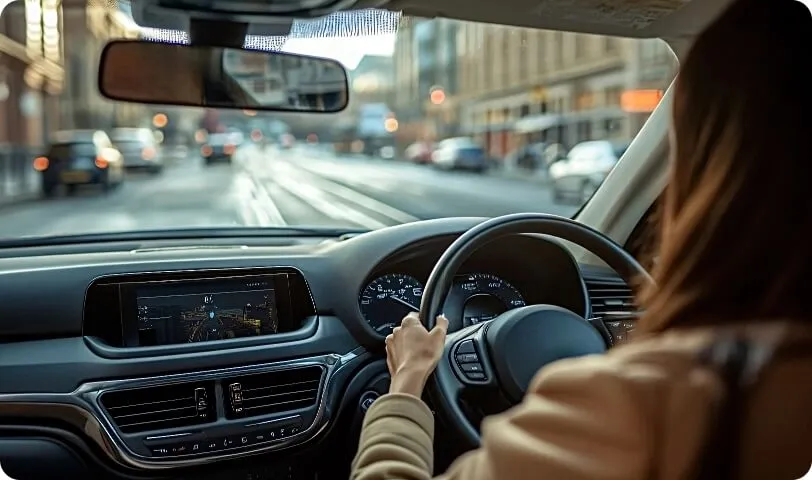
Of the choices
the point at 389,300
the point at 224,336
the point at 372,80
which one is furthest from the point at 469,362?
the point at 372,80

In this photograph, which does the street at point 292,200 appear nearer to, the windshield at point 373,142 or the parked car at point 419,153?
the windshield at point 373,142

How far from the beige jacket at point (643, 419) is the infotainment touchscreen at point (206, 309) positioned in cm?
175

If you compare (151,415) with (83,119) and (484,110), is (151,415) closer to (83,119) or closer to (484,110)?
(484,110)

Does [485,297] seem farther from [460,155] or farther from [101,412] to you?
[460,155]

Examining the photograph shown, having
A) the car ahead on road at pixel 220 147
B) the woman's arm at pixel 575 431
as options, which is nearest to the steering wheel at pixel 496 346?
the woman's arm at pixel 575 431

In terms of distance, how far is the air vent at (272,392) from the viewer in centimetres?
287

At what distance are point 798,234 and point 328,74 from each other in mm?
2151

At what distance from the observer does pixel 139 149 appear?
1656 centimetres

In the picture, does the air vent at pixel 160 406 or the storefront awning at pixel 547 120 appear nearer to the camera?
the air vent at pixel 160 406

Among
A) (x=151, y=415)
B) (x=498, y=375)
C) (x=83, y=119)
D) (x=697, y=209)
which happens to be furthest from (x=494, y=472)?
(x=83, y=119)

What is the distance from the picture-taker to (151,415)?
2.76 meters

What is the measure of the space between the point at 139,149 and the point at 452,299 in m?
14.7

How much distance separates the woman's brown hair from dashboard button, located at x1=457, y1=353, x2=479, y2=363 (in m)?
0.96

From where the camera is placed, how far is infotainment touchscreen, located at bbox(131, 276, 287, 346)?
2922 millimetres
